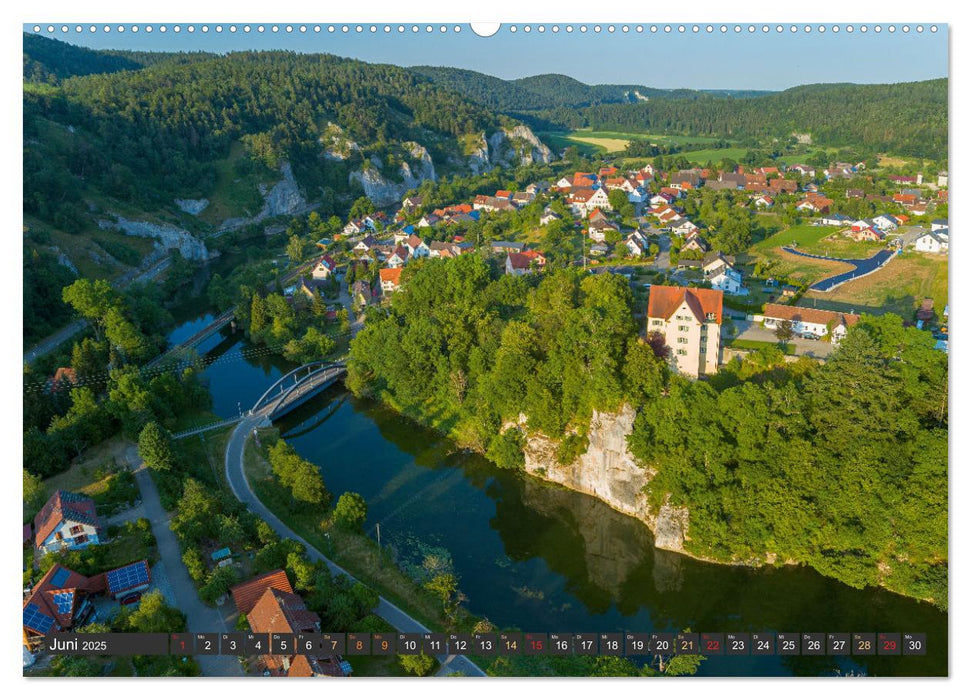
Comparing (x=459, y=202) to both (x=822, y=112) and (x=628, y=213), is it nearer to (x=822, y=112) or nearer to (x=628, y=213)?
(x=628, y=213)

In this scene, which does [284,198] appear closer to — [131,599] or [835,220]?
[835,220]

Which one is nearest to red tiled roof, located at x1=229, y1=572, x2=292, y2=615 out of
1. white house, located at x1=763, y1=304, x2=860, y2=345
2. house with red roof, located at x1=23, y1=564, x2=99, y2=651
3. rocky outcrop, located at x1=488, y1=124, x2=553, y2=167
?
house with red roof, located at x1=23, y1=564, x2=99, y2=651

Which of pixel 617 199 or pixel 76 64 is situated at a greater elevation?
pixel 76 64

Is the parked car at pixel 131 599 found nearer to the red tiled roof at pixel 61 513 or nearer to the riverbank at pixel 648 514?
the red tiled roof at pixel 61 513

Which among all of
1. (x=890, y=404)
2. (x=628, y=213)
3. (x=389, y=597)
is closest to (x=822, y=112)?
(x=628, y=213)

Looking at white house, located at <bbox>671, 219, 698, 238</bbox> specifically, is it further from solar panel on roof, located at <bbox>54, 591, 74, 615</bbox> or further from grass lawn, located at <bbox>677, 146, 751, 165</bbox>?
solar panel on roof, located at <bbox>54, 591, 74, 615</bbox>

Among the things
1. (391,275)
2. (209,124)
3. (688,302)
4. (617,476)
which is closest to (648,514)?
(617,476)

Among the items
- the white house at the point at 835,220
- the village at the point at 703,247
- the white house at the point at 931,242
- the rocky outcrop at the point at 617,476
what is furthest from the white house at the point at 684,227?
the rocky outcrop at the point at 617,476
